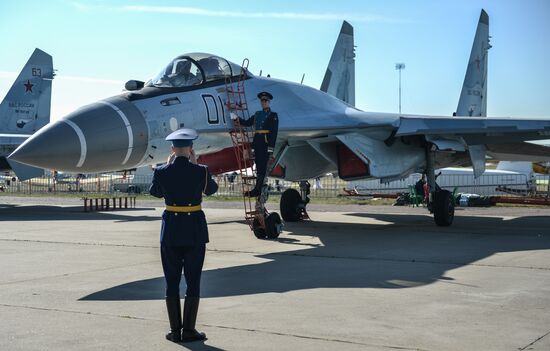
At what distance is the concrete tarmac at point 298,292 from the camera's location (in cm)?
518

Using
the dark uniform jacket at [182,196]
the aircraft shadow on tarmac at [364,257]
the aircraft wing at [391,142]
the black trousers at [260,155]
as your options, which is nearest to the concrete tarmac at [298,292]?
the aircraft shadow on tarmac at [364,257]

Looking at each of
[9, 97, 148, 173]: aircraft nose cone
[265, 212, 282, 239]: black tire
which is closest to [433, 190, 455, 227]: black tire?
[265, 212, 282, 239]: black tire

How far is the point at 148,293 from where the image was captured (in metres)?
7.08

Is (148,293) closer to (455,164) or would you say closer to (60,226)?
(60,226)

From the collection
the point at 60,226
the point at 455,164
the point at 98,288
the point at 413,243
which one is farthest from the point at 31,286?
the point at 455,164

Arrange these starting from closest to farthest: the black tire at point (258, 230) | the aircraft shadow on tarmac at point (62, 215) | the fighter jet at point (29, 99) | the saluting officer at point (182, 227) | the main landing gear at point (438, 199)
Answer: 1. the saluting officer at point (182, 227)
2. the black tire at point (258, 230)
3. the main landing gear at point (438, 199)
4. the aircraft shadow on tarmac at point (62, 215)
5. the fighter jet at point (29, 99)

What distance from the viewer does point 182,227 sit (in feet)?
18.2

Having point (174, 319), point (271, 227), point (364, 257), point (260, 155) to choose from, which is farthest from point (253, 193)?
point (174, 319)

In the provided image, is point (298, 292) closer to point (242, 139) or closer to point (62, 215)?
point (242, 139)

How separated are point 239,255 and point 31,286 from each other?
3.50 m

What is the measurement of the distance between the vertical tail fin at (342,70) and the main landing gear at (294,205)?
554 centimetres

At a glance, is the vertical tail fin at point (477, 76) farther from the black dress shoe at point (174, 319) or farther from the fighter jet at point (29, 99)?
the fighter jet at point (29, 99)

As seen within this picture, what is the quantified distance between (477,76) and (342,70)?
161 inches

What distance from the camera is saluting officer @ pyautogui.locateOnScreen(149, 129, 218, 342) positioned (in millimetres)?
5441
